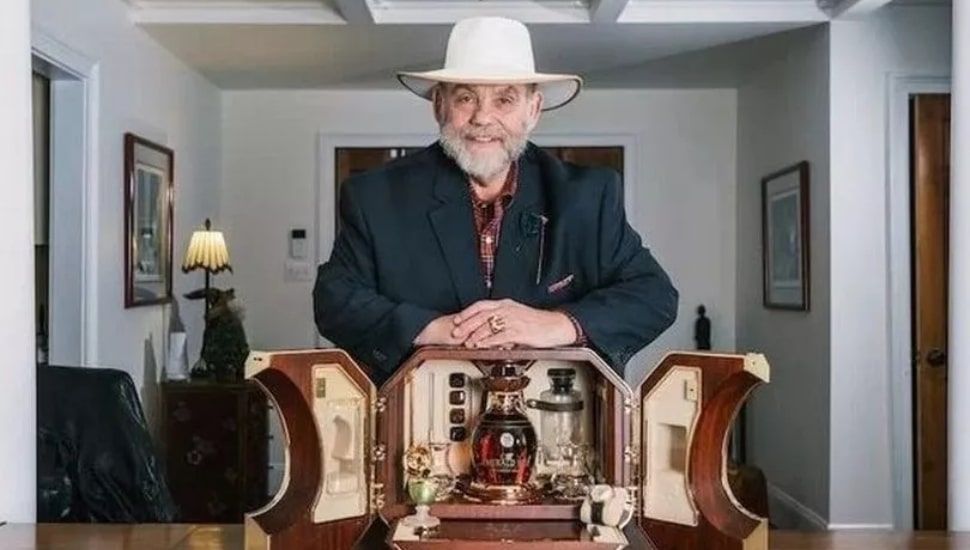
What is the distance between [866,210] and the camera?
4137 mm

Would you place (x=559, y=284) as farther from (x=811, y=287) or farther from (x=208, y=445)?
(x=208, y=445)

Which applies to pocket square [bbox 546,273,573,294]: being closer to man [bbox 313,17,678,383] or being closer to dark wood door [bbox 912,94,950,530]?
man [bbox 313,17,678,383]

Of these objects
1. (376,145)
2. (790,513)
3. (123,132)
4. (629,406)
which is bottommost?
(790,513)

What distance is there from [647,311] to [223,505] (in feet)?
12.0

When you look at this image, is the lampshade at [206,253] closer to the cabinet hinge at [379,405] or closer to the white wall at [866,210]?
the white wall at [866,210]

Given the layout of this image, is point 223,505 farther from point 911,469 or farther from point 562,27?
point 911,469

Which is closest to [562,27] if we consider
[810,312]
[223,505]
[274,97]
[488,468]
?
[810,312]

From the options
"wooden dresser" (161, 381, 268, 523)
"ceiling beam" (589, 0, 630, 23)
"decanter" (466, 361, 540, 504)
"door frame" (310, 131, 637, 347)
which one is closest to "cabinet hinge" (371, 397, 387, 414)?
"decanter" (466, 361, 540, 504)

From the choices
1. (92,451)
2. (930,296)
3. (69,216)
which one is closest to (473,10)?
(69,216)

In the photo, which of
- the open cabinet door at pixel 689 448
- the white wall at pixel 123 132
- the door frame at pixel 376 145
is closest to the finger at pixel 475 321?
the open cabinet door at pixel 689 448

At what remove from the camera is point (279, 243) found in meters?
5.84

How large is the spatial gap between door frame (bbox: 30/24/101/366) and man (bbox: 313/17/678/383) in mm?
2462

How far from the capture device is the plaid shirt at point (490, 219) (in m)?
1.51

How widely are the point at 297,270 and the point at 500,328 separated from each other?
4618 millimetres
